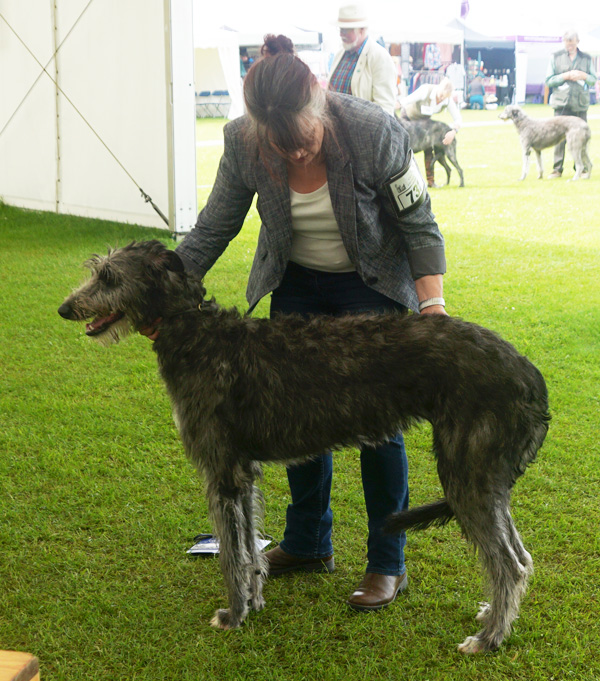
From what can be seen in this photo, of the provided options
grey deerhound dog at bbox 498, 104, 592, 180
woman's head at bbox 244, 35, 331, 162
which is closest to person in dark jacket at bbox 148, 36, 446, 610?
woman's head at bbox 244, 35, 331, 162

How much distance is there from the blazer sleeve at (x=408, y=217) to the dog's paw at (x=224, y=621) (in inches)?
55.6

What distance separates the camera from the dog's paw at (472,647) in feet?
8.95

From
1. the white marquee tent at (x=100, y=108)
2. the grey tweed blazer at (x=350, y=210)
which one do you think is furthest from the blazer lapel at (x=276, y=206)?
the white marquee tent at (x=100, y=108)

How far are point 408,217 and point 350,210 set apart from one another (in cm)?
22

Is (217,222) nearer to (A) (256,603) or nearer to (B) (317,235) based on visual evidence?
(B) (317,235)

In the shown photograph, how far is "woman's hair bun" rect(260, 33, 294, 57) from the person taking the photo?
254 cm

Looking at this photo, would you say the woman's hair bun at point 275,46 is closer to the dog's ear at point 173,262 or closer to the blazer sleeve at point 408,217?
the blazer sleeve at point 408,217

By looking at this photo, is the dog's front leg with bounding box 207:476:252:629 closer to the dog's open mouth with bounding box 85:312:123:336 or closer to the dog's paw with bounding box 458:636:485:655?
the dog's open mouth with bounding box 85:312:123:336

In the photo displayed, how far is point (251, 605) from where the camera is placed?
2996mm

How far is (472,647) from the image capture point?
2730 millimetres

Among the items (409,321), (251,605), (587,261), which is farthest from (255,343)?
(587,261)

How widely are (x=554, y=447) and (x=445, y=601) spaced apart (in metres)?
1.50

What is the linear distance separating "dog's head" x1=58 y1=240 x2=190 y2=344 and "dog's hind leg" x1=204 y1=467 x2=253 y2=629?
0.59 meters

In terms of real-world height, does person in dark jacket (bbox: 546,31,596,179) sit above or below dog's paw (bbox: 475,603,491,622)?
above
